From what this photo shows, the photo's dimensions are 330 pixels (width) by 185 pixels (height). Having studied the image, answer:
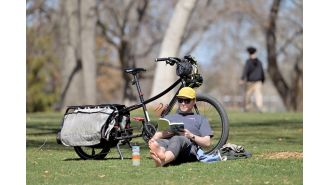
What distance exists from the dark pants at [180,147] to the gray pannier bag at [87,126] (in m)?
1.00

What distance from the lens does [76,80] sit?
1549 inches

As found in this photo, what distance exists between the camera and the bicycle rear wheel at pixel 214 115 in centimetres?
1132

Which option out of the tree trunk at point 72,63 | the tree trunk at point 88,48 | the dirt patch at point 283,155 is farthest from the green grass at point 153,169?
the tree trunk at point 72,63

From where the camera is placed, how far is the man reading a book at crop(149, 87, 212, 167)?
33.8 feet

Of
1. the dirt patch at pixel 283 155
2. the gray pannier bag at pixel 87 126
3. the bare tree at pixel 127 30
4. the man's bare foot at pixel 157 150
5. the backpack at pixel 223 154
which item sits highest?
the bare tree at pixel 127 30

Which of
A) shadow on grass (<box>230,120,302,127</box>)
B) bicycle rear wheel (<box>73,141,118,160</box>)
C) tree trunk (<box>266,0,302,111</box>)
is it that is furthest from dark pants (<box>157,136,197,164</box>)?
tree trunk (<box>266,0,302,111</box>)

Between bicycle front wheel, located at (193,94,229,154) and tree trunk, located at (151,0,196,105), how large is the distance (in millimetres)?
19226

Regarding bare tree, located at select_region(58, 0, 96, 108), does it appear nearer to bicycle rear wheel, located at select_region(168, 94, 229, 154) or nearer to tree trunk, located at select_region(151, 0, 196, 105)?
tree trunk, located at select_region(151, 0, 196, 105)

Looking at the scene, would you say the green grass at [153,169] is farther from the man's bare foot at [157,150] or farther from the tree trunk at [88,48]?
the tree trunk at [88,48]

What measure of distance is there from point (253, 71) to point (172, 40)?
14.5 ft

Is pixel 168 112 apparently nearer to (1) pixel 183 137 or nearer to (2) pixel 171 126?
(2) pixel 171 126

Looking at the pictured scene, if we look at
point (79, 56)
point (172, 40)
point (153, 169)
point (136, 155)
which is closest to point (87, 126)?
point (136, 155)
